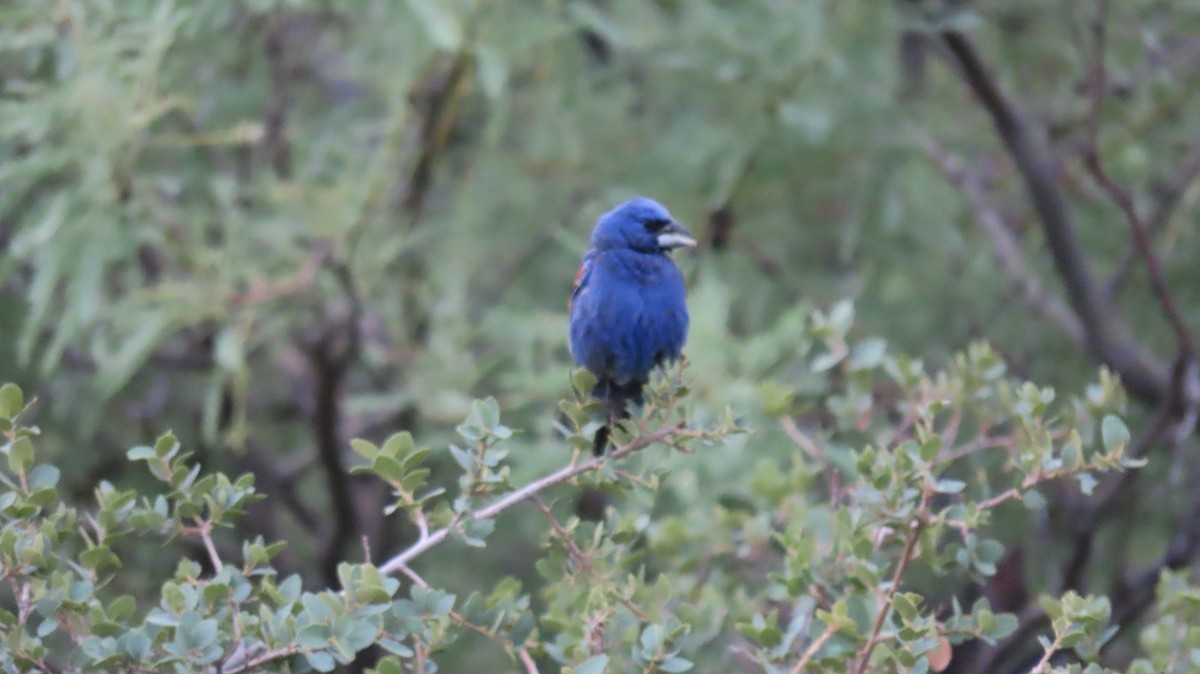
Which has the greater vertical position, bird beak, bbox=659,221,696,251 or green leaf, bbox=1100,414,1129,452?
green leaf, bbox=1100,414,1129,452

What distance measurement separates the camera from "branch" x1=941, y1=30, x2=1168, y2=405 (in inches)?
214

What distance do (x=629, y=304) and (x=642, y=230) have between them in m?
0.29

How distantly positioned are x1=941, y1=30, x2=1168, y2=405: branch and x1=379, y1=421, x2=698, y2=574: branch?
2.80m

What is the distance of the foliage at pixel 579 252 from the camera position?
5145 millimetres

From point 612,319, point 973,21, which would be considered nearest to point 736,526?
point 612,319

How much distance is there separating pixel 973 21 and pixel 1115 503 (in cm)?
194

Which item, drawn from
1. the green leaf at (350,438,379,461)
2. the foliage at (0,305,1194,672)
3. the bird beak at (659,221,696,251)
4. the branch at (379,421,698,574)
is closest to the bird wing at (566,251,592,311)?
the bird beak at (659,221,696,251)

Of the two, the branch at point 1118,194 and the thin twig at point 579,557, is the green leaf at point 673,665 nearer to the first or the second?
the thin twig at point 579,557

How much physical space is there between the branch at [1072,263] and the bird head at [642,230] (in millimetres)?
1701

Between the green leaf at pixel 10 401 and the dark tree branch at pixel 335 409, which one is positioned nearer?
the green leaf at pixel 10 401

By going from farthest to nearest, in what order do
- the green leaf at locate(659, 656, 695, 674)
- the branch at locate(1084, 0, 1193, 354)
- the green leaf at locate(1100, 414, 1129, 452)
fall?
the branch at locate(1084, 0, 1193, 354) < the green leaf at locate(1100, 414, 1129, 452) < the green leaf at locate(659, 656, 695, 674)

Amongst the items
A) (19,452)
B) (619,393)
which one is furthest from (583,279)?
(19,452)

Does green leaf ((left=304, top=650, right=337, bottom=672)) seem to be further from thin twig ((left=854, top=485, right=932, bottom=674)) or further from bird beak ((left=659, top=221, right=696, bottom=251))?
bird beak ((left=659, top=221, right=696, bottom=251))

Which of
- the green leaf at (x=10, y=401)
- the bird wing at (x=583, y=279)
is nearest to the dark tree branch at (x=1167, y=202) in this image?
the bird wing at (x=583, y=279)
